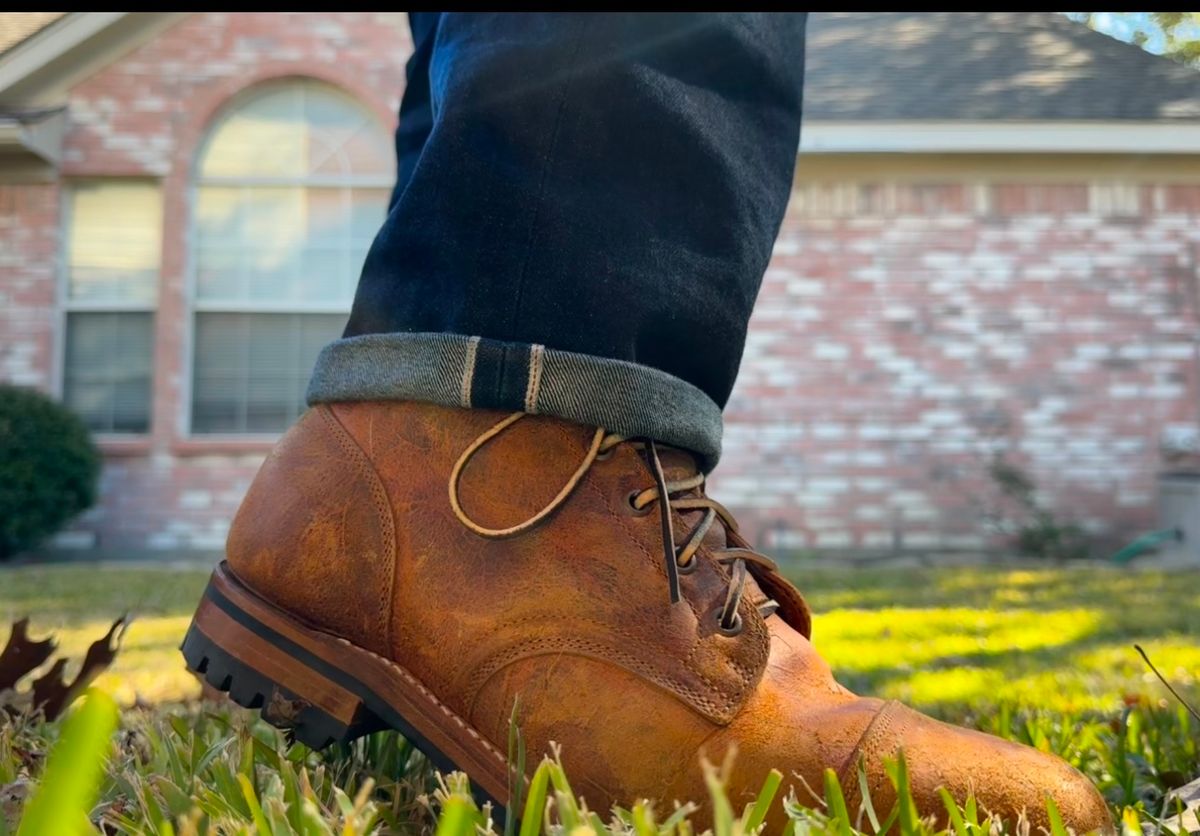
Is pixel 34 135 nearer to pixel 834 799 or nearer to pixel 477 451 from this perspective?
pixel 477 451

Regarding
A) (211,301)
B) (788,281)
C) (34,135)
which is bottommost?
(211,301)

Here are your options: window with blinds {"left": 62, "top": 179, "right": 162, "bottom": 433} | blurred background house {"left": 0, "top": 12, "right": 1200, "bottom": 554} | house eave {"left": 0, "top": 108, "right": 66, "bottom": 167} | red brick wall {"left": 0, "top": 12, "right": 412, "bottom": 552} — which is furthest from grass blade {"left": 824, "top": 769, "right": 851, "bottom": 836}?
window with blinds {"left": 62, "top": 179, "right": 162, "bottom": 433}

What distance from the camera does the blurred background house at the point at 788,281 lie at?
26.7 ft

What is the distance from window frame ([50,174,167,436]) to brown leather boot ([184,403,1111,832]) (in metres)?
7.96

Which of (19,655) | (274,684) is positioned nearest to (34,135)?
(19,655)

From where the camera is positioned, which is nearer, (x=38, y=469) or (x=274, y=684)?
(x=274, y=684)

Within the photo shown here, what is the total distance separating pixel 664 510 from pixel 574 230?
11.3 inches

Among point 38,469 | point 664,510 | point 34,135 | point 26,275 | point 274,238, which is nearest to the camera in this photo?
point 664,510

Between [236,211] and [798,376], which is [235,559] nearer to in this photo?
[798,376]

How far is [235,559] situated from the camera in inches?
42.9

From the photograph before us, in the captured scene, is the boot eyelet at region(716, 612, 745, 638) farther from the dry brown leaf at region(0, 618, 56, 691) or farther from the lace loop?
the dry brown leaf at region(0, 618, 56, 691)

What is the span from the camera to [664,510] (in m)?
0.97

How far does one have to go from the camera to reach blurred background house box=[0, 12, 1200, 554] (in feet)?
26.7

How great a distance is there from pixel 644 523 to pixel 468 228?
34 cm
